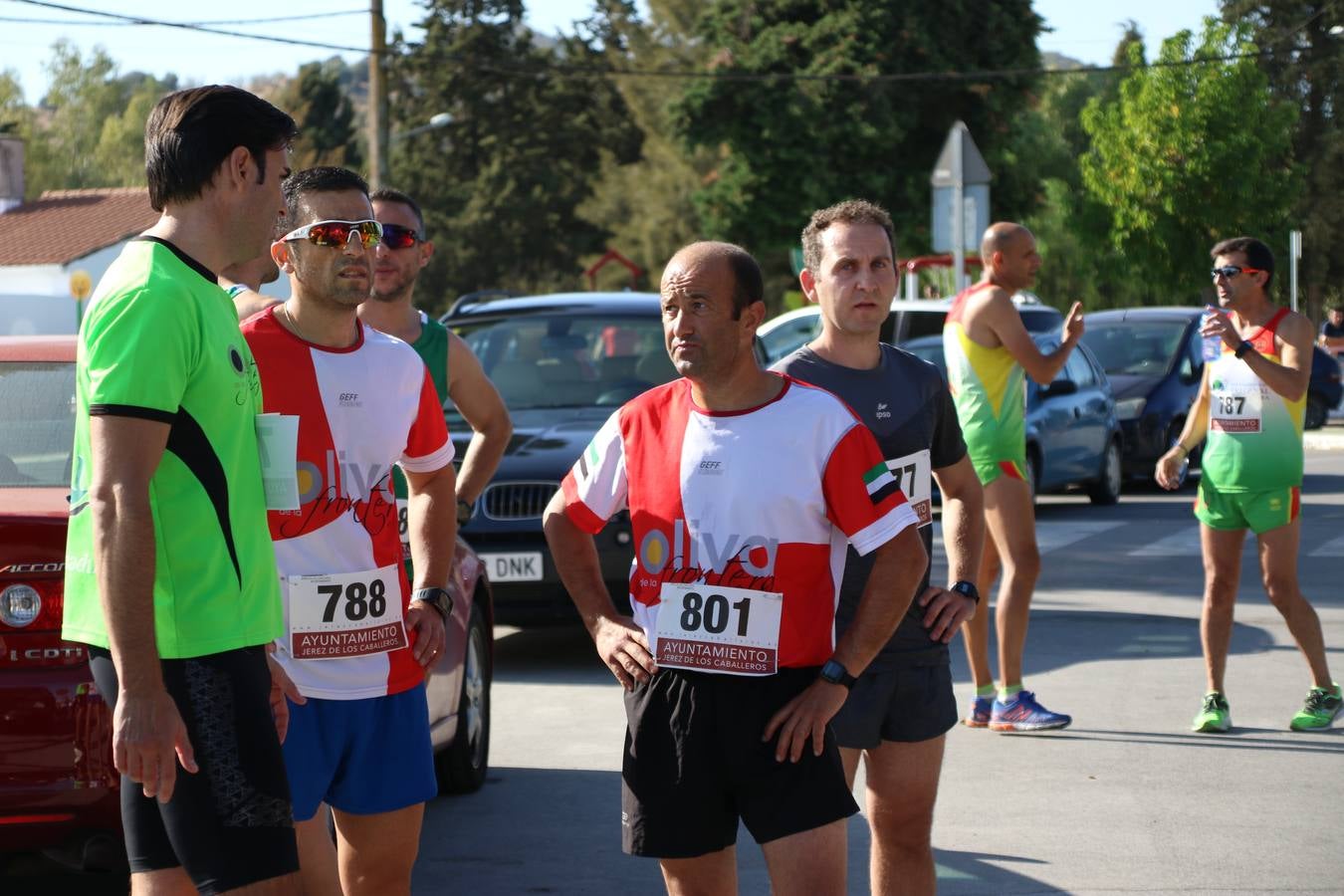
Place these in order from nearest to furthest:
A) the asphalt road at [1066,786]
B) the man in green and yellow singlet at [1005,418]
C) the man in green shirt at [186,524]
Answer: the man in green shirt at [186,524], the asphalt road at [1066,786], the man in green and yellow singlet at [1005,418]

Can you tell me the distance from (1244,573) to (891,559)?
10.1 meters

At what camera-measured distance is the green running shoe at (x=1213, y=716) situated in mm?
7918

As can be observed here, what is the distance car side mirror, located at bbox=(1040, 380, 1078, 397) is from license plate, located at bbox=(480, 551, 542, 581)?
549cm

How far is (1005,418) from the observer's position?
25.8 feet

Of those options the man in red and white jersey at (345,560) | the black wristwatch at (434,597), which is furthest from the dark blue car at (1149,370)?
the man in red and white jersey at (345,560)

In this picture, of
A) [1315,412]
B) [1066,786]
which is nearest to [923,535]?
[1066,786]

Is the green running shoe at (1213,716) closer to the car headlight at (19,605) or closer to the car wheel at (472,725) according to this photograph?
the car wheel at (472,725)

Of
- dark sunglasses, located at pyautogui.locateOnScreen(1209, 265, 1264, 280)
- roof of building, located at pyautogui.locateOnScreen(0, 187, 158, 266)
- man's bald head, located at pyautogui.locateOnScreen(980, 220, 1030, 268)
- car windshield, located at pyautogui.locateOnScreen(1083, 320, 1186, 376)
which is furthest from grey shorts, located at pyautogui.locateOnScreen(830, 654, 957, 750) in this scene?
roof of building, located at pyautogui.locateOnScreen(0, 187, 158, 266)

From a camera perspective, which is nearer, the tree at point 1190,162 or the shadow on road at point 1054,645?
the shadow on road at point 1054,645

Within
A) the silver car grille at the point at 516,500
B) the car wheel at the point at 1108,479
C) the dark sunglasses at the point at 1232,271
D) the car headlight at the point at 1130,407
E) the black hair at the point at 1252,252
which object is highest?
the black hair at the point at 1252,252

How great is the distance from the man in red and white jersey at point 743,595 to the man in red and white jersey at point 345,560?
0.59 metres

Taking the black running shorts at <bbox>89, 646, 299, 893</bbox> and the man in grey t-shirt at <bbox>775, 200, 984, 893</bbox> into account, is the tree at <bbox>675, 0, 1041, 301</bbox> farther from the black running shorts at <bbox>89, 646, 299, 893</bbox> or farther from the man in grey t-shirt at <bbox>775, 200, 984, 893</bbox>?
the black running shorts at <bbox>89, 646, 299, 893</bbox>

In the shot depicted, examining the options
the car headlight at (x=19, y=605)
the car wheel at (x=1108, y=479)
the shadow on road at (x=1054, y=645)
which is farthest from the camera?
the car wheel at (x=1108, y=479)

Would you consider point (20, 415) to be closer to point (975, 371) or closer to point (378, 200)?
point (378, 200)
